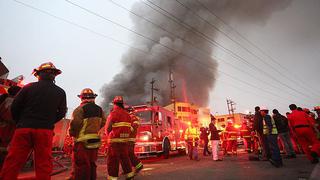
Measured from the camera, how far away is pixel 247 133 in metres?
10.9

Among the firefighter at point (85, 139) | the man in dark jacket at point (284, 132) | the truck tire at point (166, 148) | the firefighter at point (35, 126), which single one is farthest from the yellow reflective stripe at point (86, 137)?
the truck tire at point (166, 148)

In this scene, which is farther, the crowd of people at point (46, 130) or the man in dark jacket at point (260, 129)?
the man in dark jacket at point (260, 129)

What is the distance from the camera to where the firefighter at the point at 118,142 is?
4555 mm

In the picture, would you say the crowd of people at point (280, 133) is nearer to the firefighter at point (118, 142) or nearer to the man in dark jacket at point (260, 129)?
the man in dark jacket at point (260, 129)

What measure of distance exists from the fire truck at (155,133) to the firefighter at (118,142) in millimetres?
4680

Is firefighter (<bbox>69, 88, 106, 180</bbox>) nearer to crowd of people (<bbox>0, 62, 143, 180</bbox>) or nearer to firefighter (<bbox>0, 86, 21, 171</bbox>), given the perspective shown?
crowd of people (<bbox>0, 62, 143, 180</bbox>)

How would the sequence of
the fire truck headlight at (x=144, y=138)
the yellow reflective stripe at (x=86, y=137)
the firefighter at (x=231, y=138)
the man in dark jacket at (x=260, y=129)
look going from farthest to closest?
the firefighter at (x=231, y=138) → the fire truck headlight at (x=144, y=138) → the man in dark jacket at (x=260, y=129) → the yellow reflective stripe at (x=86, y=137)

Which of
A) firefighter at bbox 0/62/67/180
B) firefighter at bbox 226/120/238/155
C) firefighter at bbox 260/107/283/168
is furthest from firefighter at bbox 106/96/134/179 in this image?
firefighter at bbox 226/120/238/155

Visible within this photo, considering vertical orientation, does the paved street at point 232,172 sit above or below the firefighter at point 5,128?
below

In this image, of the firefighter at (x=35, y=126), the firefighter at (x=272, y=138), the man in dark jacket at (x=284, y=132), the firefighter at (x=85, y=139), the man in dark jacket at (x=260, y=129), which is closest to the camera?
the firefighter at (x=35, y=126)

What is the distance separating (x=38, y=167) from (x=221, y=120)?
205 ft

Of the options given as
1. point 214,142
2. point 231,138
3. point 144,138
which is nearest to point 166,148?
point 144,138

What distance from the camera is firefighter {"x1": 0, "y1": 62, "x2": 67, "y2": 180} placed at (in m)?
2.81

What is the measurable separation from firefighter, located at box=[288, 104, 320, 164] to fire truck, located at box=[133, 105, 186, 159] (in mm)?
5206
